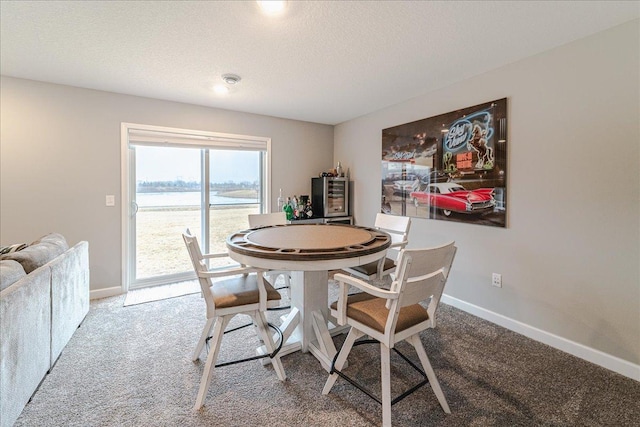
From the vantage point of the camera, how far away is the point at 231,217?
13.7 ft

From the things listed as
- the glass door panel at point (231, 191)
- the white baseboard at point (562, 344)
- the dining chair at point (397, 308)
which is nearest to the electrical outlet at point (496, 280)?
the white baseboard at point (562, 344)

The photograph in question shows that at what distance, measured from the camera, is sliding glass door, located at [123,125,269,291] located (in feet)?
11.4

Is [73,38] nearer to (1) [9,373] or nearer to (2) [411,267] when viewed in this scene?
(1) [9,373]

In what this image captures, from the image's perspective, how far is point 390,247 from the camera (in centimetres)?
209

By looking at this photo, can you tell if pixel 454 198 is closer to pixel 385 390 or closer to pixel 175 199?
pixel 385 390

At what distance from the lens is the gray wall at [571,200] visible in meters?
1.90

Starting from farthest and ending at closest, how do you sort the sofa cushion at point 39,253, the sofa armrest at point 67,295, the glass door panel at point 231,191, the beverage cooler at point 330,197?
the beverage cooler at point 330,197 → the glass door panel at point 231,191 → the sofa armrest at point 67,295 → the sofa cushion at point 39,253

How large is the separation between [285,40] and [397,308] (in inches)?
79.5

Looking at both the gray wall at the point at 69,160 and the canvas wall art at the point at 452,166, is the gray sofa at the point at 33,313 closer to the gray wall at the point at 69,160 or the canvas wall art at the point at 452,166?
the gray wall at the point at 69,160

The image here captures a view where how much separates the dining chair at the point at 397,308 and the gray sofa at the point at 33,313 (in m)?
1.64

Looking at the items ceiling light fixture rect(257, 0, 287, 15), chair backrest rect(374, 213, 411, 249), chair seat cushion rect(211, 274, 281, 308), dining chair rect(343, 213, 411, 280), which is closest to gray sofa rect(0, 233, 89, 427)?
chair seat cushion rect(211, 274, 281, 308)

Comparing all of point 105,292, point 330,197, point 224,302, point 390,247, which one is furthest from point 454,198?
point 105,292

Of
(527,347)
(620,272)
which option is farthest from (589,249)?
(527,347)

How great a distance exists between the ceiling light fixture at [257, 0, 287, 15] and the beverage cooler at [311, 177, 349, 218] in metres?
2.64
